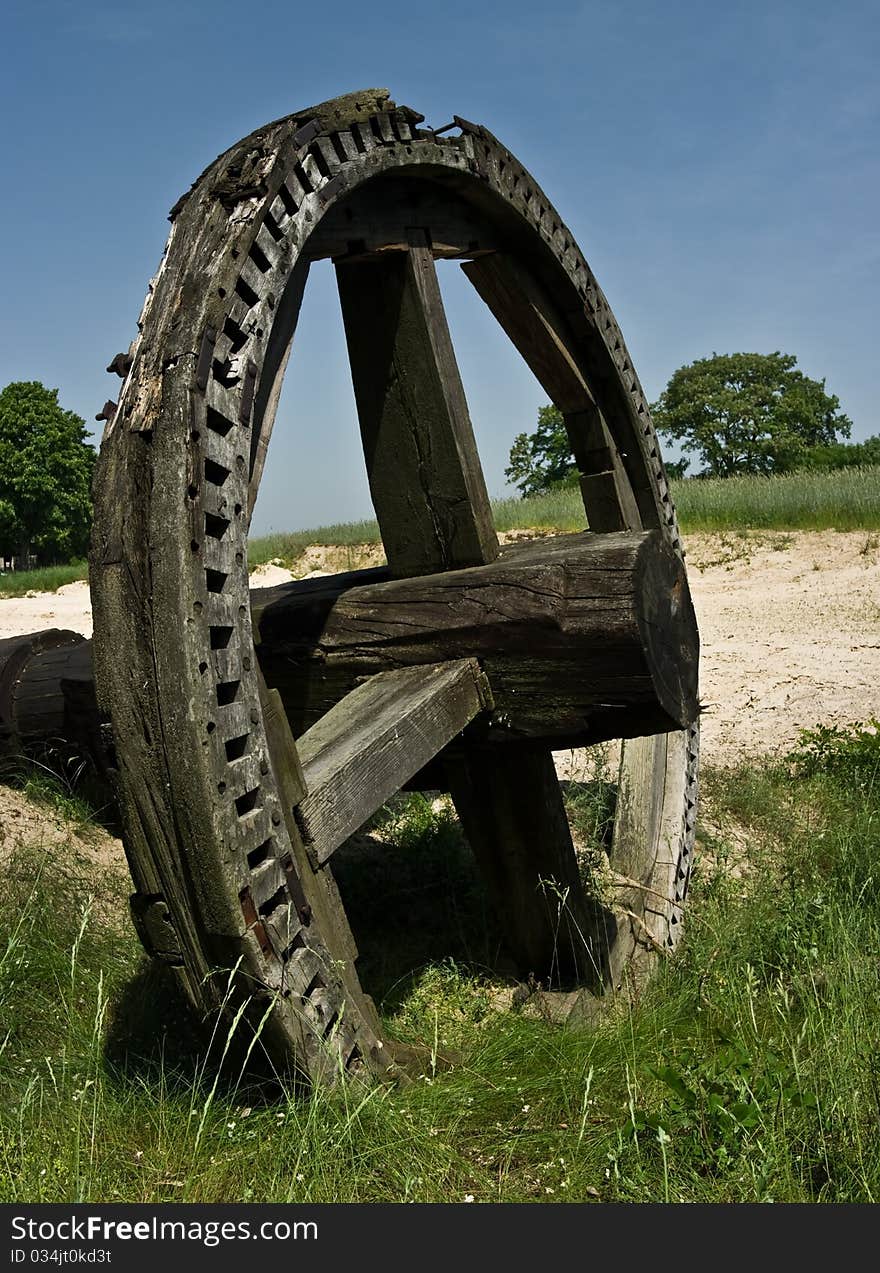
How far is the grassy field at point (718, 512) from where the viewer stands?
517 inches

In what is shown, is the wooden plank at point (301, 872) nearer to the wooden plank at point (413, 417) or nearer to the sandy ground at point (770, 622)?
the wooden plank at point (413, 417)

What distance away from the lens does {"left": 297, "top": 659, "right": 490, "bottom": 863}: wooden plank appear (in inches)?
93.1

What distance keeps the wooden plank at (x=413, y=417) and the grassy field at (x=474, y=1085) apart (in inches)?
55.9

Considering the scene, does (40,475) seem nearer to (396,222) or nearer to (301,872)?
(396,222)

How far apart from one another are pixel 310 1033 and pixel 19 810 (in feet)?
7.47

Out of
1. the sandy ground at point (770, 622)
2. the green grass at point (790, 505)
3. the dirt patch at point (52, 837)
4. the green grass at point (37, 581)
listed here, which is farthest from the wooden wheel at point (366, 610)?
the green grass at point (37, 581)

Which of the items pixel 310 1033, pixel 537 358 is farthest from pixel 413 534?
pixel 310 1033

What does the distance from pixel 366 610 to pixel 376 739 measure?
67 cm

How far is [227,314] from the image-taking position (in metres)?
2.24

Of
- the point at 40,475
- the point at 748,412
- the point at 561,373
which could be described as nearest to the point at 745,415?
the point at 748,412

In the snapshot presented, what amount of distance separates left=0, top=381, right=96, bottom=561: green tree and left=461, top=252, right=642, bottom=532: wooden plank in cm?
3726

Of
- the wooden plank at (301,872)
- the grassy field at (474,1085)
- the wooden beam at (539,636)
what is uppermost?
the wooden beam at (539,636)

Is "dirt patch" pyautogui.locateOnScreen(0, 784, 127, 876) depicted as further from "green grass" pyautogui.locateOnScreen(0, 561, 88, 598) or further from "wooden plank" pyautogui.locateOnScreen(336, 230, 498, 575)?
"green grass" pyautogui.locateOnScreen(0, 561, 88, 598)

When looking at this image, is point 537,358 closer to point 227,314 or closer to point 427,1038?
point 227,314
